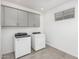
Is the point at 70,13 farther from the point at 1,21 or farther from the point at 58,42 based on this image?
the point at 1,21

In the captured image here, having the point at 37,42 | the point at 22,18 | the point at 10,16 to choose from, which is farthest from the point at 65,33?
the point at 10,16

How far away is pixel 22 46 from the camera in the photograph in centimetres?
208

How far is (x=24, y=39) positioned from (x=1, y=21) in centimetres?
121

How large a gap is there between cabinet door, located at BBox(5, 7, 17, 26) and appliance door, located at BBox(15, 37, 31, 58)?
89 cm

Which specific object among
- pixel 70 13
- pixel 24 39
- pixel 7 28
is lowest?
pixel 24 39

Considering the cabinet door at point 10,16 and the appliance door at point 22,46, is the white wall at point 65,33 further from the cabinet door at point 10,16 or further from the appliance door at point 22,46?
the cabinet door at point 10,16

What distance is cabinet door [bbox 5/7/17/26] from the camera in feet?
7.08

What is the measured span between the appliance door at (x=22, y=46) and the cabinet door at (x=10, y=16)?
891 mm

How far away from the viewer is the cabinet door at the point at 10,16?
2.16m

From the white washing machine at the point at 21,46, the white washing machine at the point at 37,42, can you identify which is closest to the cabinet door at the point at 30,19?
the white washing machine at the point at 37,42

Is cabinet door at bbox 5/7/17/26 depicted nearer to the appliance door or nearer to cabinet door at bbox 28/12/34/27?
cabinet door at bbox 28/12/34/27

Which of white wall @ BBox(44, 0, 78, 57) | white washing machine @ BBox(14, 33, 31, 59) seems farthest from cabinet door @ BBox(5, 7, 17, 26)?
white wall @ BBox(44, 0, 78, 57)

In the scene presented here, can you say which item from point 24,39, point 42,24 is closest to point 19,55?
point 24,39

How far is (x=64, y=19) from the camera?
2.46 m
